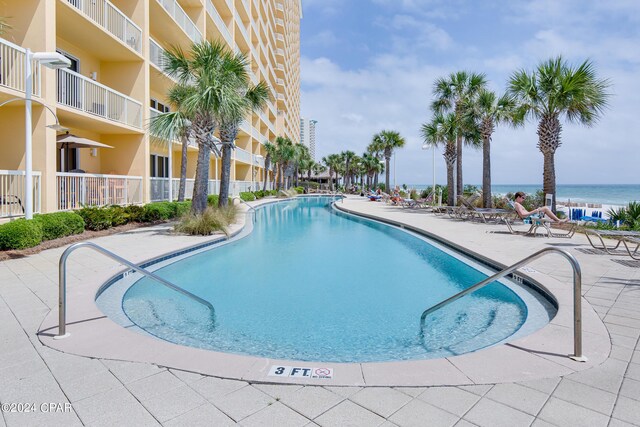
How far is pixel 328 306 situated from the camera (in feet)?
19.6

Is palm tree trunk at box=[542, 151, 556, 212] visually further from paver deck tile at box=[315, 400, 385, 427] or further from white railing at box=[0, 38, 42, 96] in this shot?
white railing at box=[0, 38, 42, 96]

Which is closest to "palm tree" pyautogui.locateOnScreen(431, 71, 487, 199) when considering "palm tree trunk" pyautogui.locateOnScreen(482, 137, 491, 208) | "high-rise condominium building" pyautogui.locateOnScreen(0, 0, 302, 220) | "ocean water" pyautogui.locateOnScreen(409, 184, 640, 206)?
"palm tree trunk" pyautogui.locateOnScreen(482, 137, 491, 208)

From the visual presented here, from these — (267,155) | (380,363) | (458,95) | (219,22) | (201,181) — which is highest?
(219,22)

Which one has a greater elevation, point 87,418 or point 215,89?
point 215,89

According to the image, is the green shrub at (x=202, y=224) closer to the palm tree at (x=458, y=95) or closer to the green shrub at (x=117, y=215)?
the green shrub at (x=117, y=215)

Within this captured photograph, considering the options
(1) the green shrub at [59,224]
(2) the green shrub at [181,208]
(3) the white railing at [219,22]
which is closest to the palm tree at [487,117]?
(2) the green shrub at [181,208]

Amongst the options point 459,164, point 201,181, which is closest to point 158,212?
point 201,181

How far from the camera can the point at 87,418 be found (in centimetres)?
238

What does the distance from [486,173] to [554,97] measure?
5.36 meters

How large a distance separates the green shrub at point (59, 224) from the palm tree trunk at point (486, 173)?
18.1 metres

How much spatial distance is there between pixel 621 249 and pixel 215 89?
39.7ft

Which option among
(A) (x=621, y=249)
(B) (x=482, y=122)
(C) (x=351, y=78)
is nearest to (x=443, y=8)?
(B) (x=482, y=122)

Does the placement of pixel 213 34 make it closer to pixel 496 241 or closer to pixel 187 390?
pixel 496 241

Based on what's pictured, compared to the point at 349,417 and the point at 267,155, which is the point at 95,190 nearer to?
the point at 349,417
